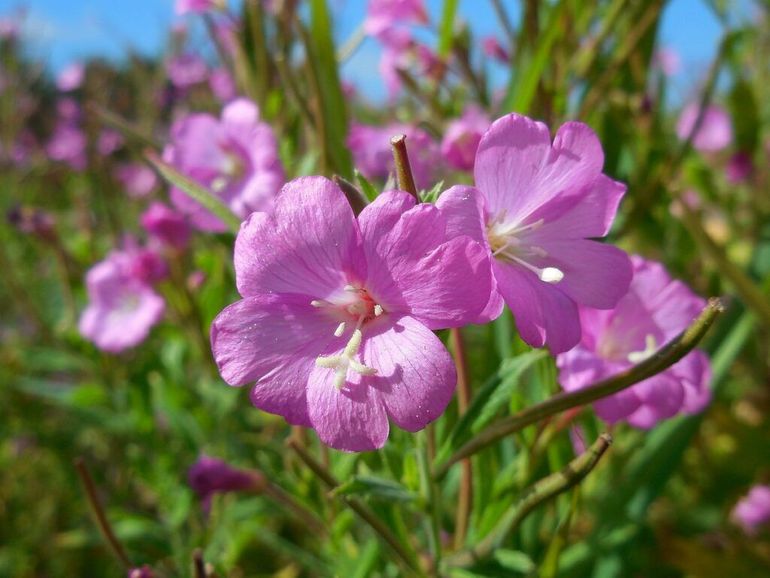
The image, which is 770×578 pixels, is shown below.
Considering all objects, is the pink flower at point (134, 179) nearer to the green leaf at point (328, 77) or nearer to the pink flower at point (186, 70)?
the pink flower at point (186, 70)

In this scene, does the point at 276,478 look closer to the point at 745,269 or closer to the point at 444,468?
the point at 444,468

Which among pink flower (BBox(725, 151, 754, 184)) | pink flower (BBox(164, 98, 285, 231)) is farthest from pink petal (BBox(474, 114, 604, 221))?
pink flower (BBox(725, 151, 754, 184))

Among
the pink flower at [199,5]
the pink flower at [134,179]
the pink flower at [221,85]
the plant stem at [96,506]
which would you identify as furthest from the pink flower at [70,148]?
the plant stem at [96,506]

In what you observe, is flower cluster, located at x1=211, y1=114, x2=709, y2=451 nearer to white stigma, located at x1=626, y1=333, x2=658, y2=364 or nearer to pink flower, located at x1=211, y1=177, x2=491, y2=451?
pink flower, located at x1=211, y1=177, x2=491, y2=451

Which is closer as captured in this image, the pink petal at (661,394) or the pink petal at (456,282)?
the pink petal at (456,282)

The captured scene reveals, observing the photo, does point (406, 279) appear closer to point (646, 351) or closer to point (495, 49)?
point (646, 351)

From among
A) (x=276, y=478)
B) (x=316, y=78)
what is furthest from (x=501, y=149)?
(x=276, y=478)
